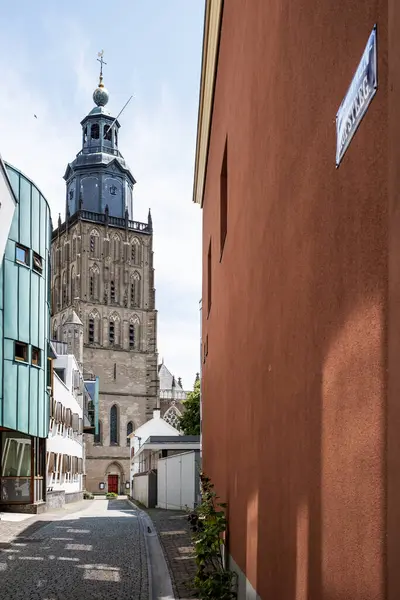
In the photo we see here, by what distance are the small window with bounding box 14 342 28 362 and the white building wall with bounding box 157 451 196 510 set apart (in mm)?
5612

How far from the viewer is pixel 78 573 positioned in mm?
10234

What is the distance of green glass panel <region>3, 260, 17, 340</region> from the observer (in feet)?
65.3

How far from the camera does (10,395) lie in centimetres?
1997

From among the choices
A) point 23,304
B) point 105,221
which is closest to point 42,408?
point 23,304

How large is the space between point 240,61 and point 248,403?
2906 millimetres

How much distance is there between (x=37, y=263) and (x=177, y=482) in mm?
8703

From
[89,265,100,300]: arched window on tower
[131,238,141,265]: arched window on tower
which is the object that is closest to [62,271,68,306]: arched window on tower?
[89,265,100,300]: arched window on tower

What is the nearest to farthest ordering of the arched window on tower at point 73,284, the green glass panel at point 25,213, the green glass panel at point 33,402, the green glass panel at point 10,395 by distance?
1. the green glass panel at point 10,395
2. the green glass panel at point 25,213
3. the green glass panel at point 33,402
4. the arched window on tower at point 73,284

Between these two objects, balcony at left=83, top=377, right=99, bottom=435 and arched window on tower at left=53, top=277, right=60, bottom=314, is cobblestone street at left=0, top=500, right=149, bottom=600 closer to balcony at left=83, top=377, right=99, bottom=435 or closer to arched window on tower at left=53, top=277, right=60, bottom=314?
balcony at left=83, top=377, right=99, bottom=435

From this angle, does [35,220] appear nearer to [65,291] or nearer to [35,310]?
[35,310]

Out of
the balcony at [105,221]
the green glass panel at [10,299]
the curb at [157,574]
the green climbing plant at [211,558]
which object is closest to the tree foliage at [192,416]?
the balcony at [105,221]

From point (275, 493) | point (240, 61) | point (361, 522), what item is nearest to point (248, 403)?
point (275, 493)

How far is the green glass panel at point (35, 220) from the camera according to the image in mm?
21844

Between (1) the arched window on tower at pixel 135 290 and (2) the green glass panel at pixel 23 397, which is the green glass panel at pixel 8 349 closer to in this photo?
(2) the green glass panel at pixel 23 397
